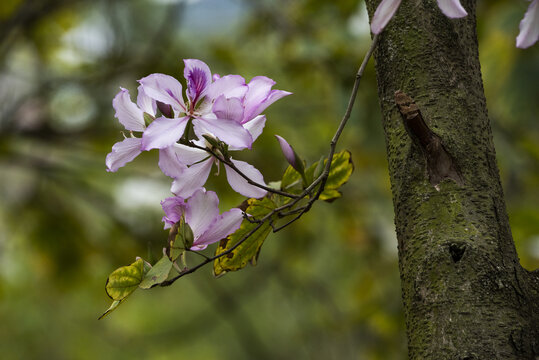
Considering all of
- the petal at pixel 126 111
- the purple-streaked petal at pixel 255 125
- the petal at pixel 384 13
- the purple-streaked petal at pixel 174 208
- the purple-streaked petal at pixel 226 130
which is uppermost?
the petal at pixel 384 13

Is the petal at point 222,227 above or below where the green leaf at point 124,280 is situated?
above

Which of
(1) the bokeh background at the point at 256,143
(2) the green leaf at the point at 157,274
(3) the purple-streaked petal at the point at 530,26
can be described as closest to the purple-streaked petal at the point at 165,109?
(2) the green leaf at the point at 157,274

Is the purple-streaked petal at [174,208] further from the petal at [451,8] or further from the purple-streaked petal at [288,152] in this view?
the petal at [451,8]

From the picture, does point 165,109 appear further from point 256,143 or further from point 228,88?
point 256,143

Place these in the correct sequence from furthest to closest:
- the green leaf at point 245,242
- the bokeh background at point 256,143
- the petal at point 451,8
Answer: the bokeh background at point 256,143 < the green leaf at point 245,242 < the petal at point 451,8

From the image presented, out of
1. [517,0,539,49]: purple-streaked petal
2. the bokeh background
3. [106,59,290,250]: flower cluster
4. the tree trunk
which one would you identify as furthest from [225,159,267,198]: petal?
the bokeh background

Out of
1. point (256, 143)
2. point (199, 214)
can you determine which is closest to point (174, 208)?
point (199, 214)
